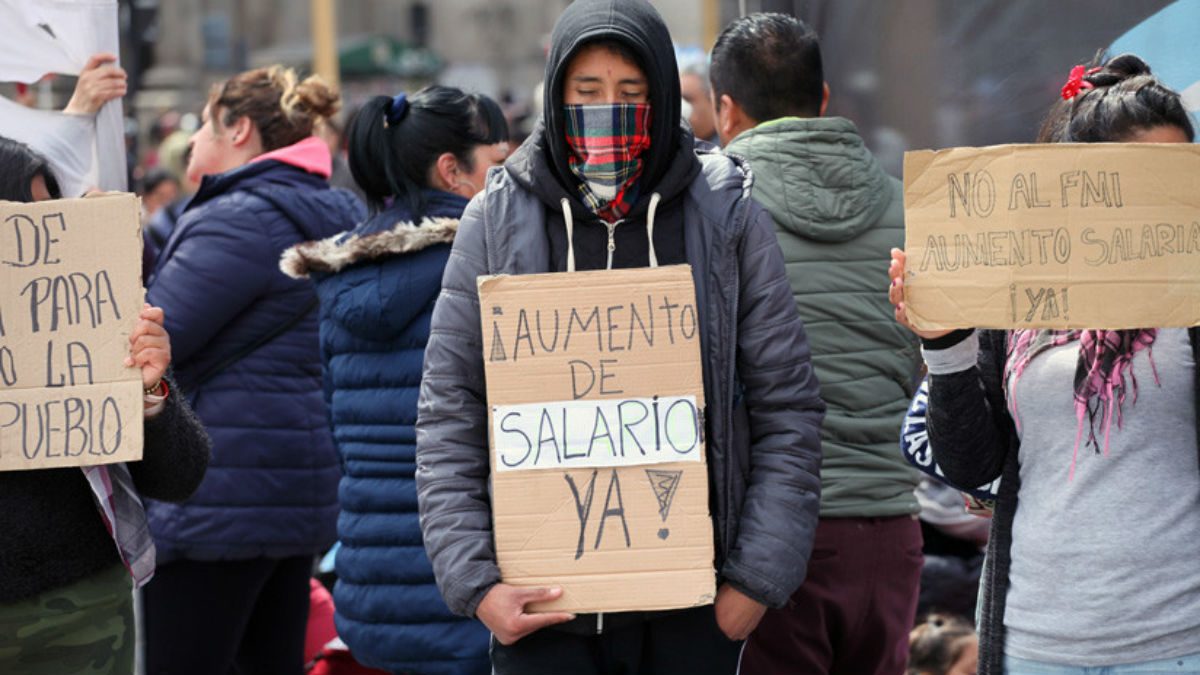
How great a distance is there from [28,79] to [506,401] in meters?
1.89

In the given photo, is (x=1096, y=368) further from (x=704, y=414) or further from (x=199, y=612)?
(x=199, y=612)

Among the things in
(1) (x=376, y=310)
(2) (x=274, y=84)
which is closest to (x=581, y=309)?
(1) (x=376, y=310)

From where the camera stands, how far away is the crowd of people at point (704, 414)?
3.10m

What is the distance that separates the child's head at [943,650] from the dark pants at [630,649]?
6.99ft

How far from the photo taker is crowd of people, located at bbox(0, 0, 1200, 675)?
10.2ft

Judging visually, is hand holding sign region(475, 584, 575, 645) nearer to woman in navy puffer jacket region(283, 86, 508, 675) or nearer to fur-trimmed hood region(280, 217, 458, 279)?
woman in navy puffer jacket region(283, 86, 508, 675)

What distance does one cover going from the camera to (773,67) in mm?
4418

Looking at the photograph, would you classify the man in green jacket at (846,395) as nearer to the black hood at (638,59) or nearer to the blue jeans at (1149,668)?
the black hood at (638,59)

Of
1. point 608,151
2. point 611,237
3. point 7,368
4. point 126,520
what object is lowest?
point 126,520

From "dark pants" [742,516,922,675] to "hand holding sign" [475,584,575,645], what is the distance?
114cm

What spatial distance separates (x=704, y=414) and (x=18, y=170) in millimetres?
1605

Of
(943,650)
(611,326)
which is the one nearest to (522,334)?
(611,326)

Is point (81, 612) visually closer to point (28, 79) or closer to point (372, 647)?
point (372, 647)

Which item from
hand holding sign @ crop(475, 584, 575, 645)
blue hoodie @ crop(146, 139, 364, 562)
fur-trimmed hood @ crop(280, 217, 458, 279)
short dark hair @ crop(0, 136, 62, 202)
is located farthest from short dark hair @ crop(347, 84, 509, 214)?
hand holding sign @ crop(475, 584, 575, 645)
